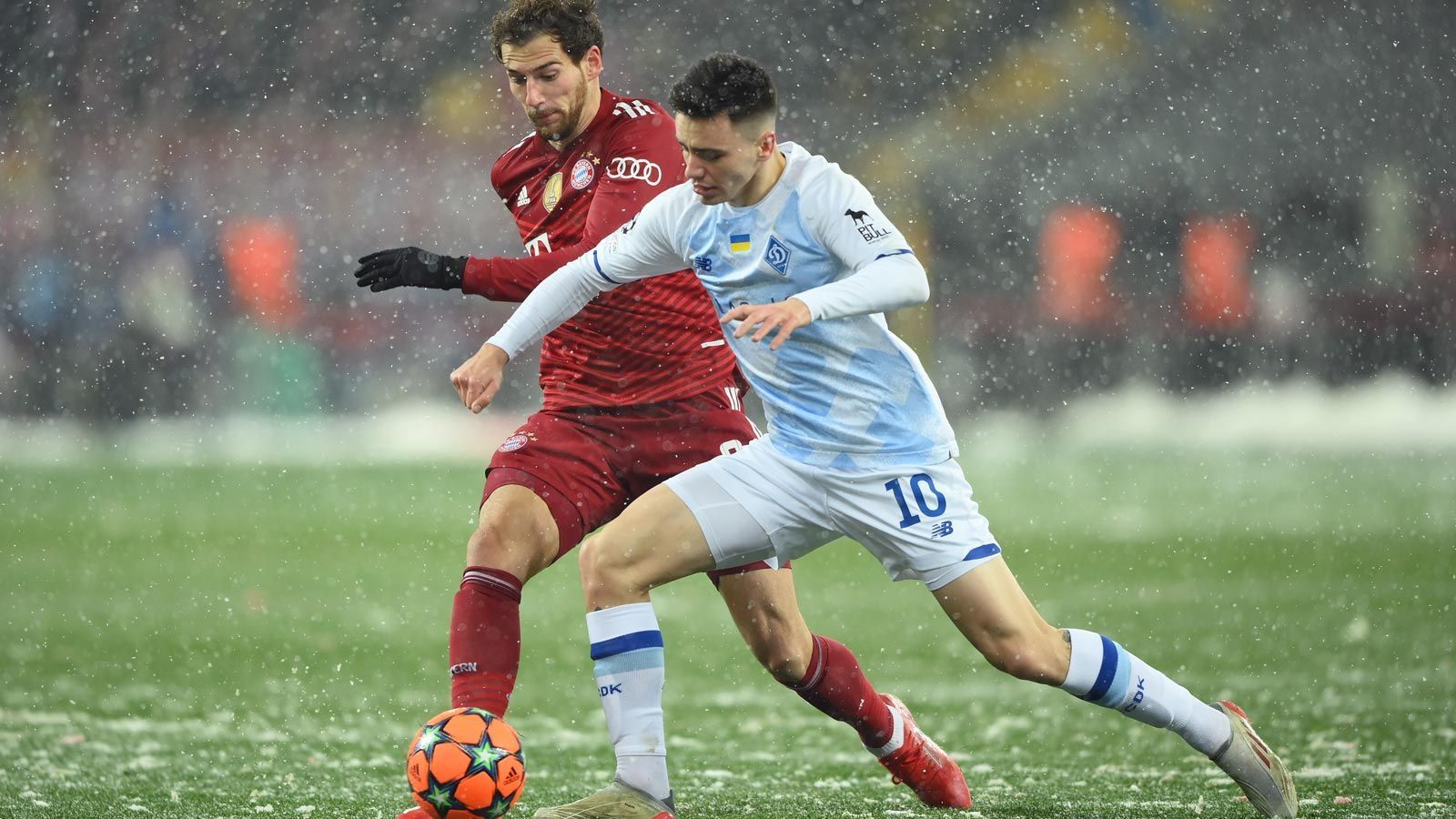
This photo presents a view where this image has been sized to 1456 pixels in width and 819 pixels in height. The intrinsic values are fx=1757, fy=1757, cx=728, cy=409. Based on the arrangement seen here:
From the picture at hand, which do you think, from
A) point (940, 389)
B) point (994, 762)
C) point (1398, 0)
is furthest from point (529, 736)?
point (1398, 0)

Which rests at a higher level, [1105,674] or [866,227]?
[866,227]

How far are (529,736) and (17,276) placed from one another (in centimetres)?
1554

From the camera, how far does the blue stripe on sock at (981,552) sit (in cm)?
430

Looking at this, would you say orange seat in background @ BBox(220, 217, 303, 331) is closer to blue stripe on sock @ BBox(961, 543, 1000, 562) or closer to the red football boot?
the red football boot

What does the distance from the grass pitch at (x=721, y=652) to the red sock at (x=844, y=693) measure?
0.21 m

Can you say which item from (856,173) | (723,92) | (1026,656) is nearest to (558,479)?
(723,92)

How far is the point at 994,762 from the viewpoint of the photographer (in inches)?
226

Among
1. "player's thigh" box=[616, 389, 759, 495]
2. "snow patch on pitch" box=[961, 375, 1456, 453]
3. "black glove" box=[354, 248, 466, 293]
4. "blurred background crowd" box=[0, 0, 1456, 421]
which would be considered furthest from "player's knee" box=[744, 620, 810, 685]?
"blurred background crowd" box=[0, 0, 1456, 421]

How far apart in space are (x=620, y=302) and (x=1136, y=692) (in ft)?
5.83

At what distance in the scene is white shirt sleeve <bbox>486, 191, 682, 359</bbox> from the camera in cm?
452

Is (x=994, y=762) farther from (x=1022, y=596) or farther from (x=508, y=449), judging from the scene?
(x=508, y=449)

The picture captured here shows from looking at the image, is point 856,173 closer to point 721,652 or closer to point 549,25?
point 721,652

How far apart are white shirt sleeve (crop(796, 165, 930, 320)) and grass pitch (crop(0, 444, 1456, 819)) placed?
145cm

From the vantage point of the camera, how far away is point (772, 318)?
382 cm
